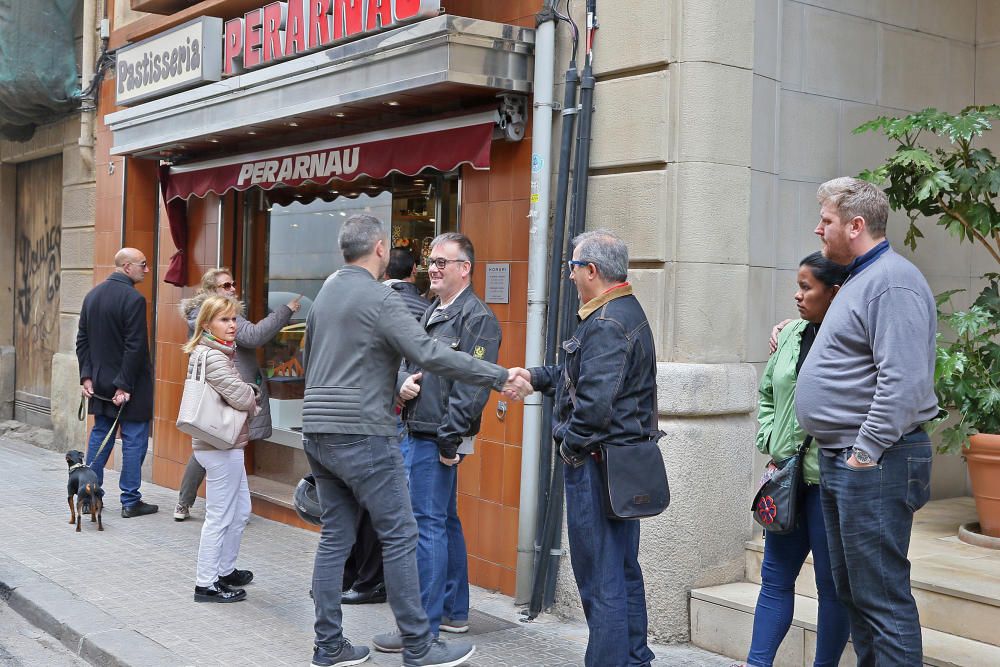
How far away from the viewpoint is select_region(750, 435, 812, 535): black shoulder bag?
4484 millimetres

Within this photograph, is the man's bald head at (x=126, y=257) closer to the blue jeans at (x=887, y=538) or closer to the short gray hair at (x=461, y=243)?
the short gray hair at (x=461, y=243)

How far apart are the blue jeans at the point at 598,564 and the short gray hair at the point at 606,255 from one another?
0.78 m

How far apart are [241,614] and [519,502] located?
1.72 metres

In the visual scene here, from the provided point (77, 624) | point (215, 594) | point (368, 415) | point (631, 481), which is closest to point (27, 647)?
point (77, 624)

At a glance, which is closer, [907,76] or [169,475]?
[907,76]

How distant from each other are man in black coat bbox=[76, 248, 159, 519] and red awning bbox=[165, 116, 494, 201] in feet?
4.17

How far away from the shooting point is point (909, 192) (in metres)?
6.20

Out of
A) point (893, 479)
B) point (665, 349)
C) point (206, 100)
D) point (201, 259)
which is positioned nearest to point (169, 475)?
point (201, 259)

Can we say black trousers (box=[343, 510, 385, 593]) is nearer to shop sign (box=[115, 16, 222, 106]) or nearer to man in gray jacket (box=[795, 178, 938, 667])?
man in gray jacket (box=[795, 178, 938, 667])

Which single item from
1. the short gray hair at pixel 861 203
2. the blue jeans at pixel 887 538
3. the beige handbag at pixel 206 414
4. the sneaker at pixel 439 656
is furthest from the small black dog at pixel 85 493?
the short gray hair at pixel 861 203

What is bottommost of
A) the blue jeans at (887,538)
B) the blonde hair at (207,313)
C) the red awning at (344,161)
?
the blue jeans at (887,538)

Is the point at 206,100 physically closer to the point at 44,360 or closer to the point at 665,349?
the point at 665,349

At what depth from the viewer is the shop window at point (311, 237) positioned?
8227mm

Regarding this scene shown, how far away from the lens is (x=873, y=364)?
4004 mm
